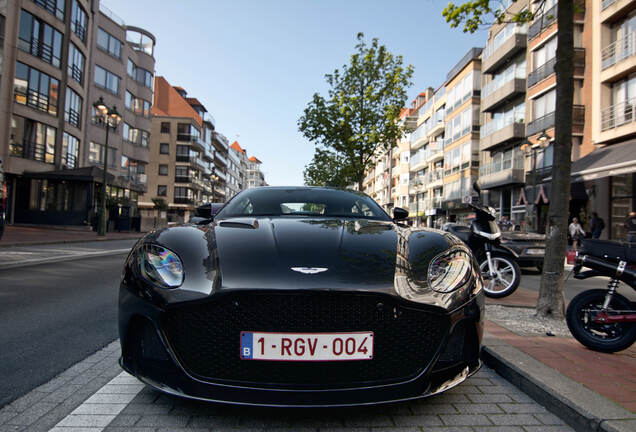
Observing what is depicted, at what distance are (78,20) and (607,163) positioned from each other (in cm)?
3146

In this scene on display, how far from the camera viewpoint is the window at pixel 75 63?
28.4 meters

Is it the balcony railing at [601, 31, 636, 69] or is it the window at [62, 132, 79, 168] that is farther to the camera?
the window at [62, 132, 79, 168]

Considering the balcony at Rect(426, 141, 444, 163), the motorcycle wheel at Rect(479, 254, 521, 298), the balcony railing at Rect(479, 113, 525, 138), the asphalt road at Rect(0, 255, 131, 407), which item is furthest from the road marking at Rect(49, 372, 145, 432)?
the balcony at Rect(426, 141, 444, 163)

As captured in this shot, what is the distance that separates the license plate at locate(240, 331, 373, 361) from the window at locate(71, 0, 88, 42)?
32942 millimetres

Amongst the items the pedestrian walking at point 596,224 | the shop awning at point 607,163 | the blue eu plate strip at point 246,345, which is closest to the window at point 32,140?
the blue eu plate strip at point 246,345

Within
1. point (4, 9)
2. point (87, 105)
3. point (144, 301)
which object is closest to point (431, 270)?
point (144, 301)

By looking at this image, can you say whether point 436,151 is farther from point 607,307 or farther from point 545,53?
point 607,307

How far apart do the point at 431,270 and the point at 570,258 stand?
12144 mm

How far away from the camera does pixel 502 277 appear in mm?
6156

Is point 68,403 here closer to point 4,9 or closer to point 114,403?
point 114,403

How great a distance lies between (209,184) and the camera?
7544 centimetres

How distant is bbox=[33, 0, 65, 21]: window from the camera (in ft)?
83.1

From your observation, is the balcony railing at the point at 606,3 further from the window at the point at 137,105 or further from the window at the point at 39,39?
the window at the point at 137,105

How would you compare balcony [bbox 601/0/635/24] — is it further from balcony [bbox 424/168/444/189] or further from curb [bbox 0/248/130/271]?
balcony [bbox 424/168/444/189]
